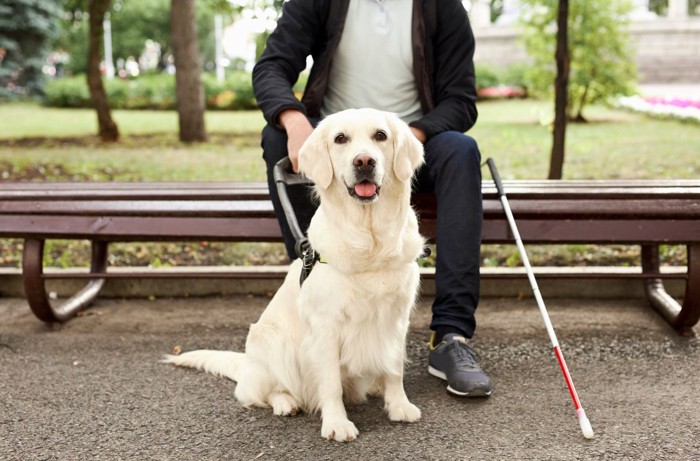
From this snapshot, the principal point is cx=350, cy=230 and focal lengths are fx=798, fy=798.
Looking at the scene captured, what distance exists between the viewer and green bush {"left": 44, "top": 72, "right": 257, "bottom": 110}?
22.1m

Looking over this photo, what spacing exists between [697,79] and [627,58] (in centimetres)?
1257

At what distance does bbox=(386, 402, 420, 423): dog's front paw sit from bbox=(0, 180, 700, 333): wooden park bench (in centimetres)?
104

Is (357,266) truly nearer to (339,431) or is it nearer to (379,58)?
(339,431)

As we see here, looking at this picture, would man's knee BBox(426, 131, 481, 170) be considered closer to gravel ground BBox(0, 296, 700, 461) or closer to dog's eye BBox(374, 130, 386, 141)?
dog's eye BBox(374, 130, 386, 141)

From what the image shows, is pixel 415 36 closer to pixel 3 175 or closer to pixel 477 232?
pixel 477 232

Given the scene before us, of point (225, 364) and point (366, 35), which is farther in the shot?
point (366, 35)

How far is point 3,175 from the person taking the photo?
9117 millimetres

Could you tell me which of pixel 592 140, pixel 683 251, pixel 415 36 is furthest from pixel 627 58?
pixel 415 36

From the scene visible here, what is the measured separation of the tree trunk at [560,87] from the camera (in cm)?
590

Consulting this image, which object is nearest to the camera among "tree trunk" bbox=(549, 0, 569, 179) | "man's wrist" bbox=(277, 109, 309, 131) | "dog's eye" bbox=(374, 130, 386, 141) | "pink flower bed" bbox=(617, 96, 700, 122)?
"dog's eye" bbox=(374, 130, 386, 141)

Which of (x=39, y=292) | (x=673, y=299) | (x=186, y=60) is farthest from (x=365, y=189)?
(x=186, y=60)

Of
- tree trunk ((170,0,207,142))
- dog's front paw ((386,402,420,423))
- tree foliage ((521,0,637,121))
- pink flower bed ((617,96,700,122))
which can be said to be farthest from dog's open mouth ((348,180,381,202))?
tree foliage ((521,0,637,121))

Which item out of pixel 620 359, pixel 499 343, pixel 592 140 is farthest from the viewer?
pixel 592 140

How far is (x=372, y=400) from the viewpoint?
326cm
